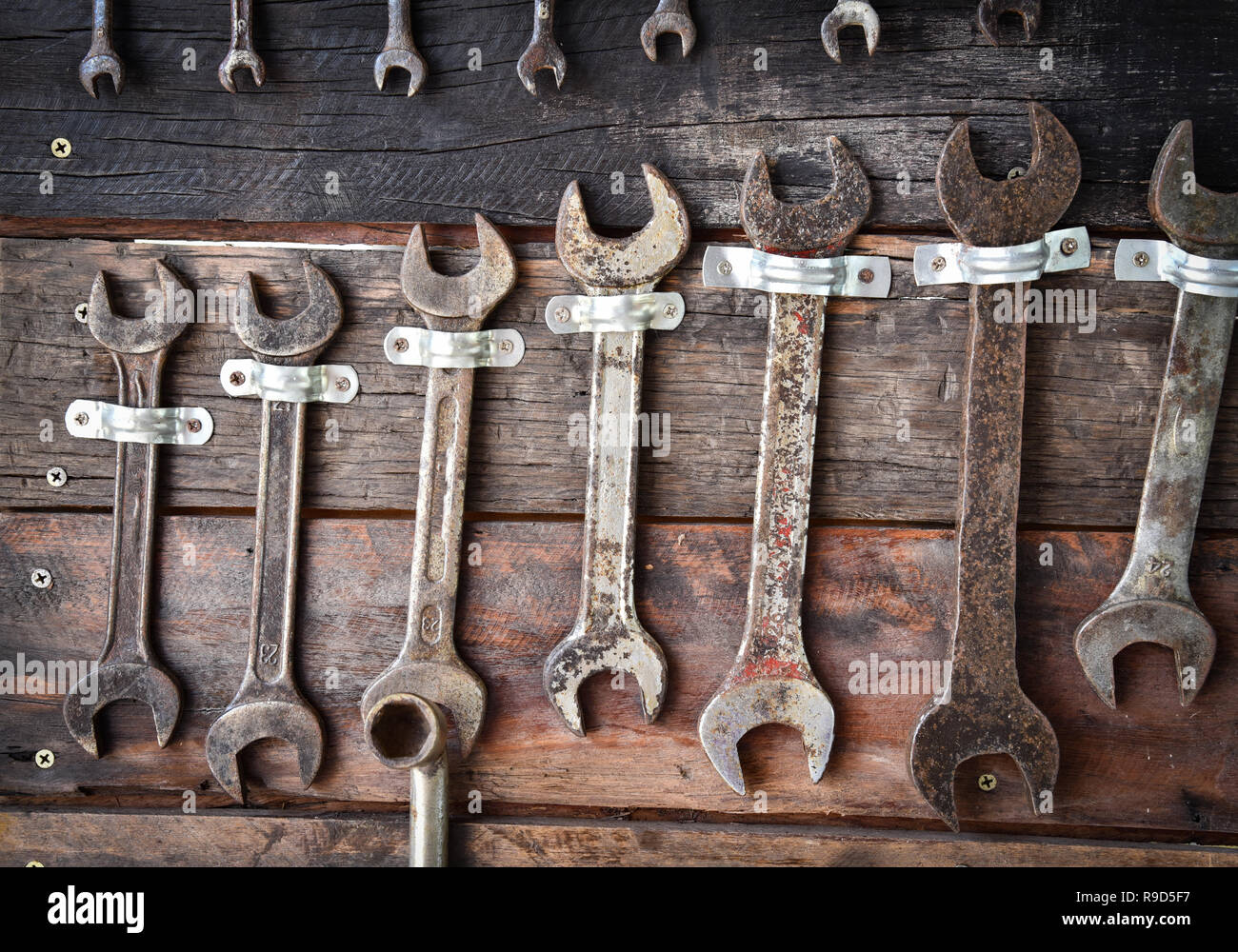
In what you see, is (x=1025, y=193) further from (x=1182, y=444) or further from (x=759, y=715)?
(x=759, y=715)

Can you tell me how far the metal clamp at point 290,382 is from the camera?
1.84 meters

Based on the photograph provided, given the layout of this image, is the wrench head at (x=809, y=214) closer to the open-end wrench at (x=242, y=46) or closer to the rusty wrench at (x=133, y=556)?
the open-end wrench at (x=242, y=46)

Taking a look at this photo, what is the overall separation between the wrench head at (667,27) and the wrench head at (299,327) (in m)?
0.78

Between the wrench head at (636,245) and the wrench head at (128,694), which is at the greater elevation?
the wrench head at (636,245)

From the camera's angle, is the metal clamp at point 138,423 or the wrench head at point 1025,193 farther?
the metal clamp at point 138,423

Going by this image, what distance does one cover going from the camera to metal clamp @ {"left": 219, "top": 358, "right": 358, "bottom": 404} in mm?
1840

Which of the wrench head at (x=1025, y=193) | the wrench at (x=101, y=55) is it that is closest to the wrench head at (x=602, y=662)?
the wrench head at (x=1025, y=193)

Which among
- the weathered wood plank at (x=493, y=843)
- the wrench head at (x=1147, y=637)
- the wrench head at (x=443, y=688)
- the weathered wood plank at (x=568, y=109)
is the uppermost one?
the weathered wood plank at (x=568, y=109)

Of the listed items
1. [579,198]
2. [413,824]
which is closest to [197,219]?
[579,198]

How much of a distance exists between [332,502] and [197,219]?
638 millimetres

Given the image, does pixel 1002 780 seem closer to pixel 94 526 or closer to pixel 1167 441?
pixel 1167 441

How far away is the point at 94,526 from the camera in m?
1.92

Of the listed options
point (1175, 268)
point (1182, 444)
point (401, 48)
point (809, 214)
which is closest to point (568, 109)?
point (401, 48)

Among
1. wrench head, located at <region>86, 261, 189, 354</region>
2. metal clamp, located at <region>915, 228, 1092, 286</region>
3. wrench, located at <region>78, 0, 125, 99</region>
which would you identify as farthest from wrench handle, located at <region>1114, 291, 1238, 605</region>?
wrench, located at <region>78, 0, 125, 99</region>
